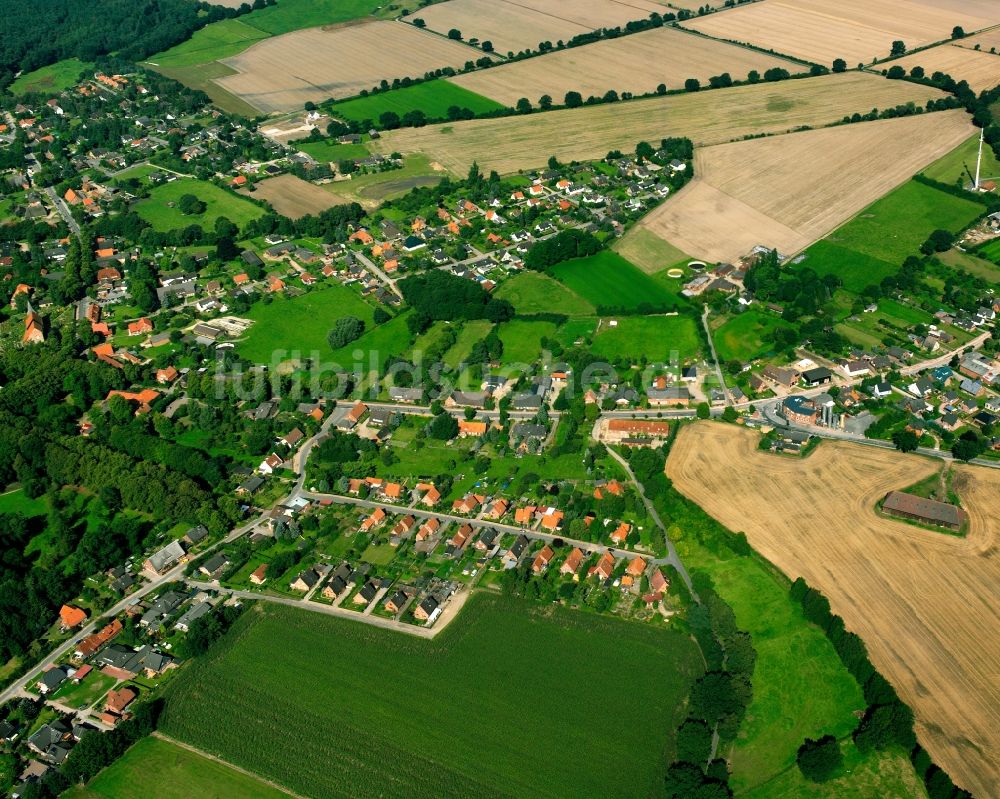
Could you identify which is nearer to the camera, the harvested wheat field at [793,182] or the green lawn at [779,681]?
the green lawn at [779,681]

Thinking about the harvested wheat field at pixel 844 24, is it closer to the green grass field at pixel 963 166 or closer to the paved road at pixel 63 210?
the green grass field at pixel 963 166

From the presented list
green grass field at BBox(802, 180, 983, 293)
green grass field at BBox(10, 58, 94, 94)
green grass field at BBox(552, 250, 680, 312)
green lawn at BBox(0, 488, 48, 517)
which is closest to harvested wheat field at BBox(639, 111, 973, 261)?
green grass field at BBox(802, 180, 983, 293)

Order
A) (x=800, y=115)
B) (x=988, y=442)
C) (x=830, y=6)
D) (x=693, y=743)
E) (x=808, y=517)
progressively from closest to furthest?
(x=693, y=743) → (x=808, y=517) → (x=988, y=442) → (x=800, y=115) → (x=830, y=6)

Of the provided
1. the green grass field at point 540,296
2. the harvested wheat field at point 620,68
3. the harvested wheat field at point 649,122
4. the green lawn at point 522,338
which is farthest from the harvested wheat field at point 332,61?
the green lawn at point 522,338

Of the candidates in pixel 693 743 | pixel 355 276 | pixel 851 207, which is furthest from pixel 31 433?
pixel 851 207

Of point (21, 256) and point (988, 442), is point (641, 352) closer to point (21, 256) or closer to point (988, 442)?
point (988, 442)

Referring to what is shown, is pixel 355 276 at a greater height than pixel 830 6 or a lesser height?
lesser
